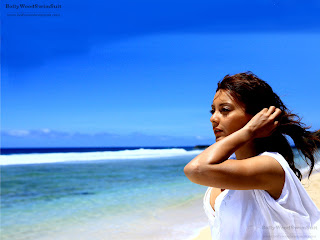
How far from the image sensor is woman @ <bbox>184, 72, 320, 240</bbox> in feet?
5.76

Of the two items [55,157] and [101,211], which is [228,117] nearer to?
→ [101,211]

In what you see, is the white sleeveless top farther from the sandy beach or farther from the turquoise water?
the turquoise water

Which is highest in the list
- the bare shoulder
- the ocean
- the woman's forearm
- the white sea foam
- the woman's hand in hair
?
the woman's hand in hair

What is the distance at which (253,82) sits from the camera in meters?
2.08

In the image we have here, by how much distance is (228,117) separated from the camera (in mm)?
2025

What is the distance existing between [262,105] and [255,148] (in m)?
0.26

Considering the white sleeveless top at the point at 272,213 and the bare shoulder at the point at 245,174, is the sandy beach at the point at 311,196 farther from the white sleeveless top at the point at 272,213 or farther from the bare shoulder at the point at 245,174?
the bare shoulder at the point at 245,174

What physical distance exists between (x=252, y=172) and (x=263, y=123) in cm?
31

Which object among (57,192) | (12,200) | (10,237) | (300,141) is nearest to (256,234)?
(300,141)

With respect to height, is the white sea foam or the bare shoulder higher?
the bare shoulder

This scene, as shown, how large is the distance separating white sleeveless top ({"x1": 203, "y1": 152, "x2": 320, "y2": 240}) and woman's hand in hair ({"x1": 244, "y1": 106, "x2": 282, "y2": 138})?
12cm

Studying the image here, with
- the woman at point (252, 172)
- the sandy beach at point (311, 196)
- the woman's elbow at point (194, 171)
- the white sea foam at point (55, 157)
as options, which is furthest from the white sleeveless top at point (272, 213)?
the white sea foam at point (55, 157)

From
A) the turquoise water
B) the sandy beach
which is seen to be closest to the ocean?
the turquoise water

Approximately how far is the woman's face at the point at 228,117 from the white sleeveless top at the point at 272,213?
0.26m
